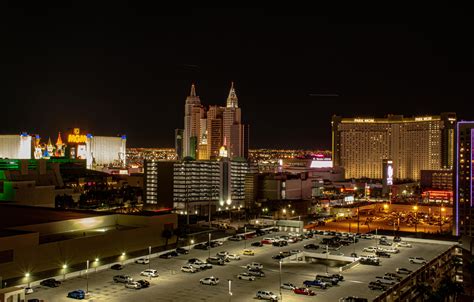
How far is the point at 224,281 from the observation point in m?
17.7

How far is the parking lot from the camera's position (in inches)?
621

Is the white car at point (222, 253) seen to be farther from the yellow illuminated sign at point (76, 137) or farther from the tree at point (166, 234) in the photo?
the yellow illuminated sign at point (76, 137)

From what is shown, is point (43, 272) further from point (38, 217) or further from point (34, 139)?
point (34, 139)

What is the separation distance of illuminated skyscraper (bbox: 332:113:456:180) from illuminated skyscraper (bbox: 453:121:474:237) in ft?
182

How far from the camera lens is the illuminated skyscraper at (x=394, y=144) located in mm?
89000

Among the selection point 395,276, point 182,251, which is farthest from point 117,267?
point 395,276


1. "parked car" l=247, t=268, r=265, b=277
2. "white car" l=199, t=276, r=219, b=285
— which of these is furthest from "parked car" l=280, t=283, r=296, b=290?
"white car" l=199, t=276, r=219, b=285

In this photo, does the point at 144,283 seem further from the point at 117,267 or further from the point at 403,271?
the point at 403,271

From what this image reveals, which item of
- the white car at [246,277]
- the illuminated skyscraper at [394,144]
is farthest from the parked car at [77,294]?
Result: the illuminated skyscraper at [394,144]

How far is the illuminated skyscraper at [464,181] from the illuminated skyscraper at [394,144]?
182ft

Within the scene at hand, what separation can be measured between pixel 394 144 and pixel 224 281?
8226cm

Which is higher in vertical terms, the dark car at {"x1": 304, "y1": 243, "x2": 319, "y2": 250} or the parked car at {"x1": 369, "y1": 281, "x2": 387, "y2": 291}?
the dark car at {"x1": 304, "y1": 243, "x2": 319, "y2": 250}

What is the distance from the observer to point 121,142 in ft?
361

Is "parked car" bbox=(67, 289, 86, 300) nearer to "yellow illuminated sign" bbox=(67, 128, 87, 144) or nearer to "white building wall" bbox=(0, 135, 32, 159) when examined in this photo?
"white building wall" bbox=(0, 135, 32, 159)
